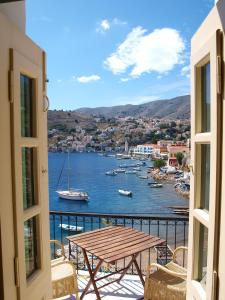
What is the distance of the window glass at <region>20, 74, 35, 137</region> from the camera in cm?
161

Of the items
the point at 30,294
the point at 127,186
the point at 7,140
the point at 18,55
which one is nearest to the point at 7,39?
the point at 18,55

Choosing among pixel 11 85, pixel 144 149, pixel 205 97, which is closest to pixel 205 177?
pixel 205 97

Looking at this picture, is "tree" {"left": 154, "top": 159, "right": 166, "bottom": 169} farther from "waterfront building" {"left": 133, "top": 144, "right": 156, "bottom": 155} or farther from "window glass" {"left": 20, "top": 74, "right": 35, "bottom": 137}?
"window glass" {"left": 20, "top": 74, "right": 35, "bottom": 137}

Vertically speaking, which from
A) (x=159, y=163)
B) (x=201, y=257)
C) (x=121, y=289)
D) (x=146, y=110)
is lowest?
(x=159, y=163)

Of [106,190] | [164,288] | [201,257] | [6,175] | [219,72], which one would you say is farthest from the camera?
[106,190]

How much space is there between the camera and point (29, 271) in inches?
67.7

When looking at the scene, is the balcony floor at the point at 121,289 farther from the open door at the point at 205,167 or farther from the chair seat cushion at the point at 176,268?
the open door at the point at 205,167

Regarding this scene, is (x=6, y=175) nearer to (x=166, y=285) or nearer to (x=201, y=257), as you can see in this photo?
(x=201, y=257)

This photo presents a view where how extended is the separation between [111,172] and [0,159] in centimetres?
5248

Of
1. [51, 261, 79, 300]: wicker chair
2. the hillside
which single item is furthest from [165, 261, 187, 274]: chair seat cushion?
the hillside

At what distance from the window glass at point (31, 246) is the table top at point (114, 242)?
1064 mm

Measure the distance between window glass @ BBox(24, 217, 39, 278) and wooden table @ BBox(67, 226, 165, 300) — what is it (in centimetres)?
106

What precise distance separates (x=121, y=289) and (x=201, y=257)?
6.78ft

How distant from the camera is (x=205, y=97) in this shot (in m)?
1.52
